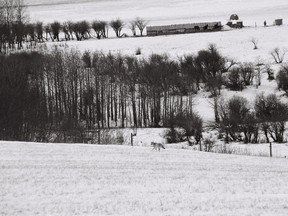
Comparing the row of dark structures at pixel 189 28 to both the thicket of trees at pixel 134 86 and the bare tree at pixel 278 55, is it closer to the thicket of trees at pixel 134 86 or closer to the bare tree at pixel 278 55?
the bare tree at pixel 278 55

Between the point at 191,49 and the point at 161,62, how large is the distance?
459 inches

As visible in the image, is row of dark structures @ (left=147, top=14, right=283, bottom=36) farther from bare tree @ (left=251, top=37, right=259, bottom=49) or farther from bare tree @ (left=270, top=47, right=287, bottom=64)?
bare tree @ (left=270, top=47, right=287, bottom=64)

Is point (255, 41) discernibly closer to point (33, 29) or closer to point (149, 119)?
point (149, 119)

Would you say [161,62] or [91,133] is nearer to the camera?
[91,133]

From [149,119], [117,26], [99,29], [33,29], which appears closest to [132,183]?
[149,119]

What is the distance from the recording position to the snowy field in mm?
14289

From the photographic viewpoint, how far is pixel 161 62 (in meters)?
64.3

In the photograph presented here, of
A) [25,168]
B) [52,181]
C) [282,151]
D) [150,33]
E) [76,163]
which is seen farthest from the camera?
[150,33]

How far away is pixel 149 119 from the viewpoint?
2320 inches

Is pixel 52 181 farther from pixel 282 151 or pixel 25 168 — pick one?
pixel 282 151

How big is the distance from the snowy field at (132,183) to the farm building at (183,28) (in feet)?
228

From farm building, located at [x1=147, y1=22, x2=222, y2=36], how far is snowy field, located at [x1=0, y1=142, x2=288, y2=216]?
228ft

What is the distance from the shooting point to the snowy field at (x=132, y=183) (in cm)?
1429

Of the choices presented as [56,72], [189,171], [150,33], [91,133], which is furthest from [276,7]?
[189,171]
